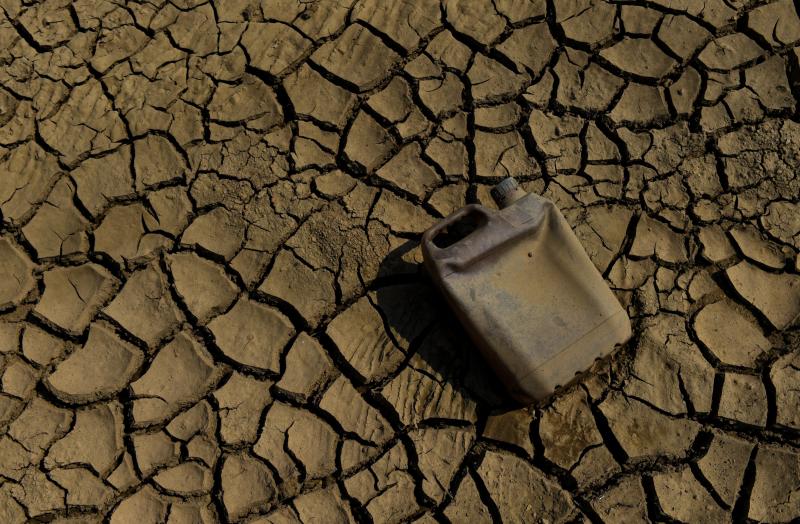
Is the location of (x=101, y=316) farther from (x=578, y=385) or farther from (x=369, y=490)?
(x=578, y=385)

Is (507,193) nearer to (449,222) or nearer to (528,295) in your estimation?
(449,222)

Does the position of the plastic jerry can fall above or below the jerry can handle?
below

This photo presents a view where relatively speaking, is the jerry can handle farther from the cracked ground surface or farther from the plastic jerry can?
the cracked ground surface

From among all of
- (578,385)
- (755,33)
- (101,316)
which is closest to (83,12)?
(101,316)

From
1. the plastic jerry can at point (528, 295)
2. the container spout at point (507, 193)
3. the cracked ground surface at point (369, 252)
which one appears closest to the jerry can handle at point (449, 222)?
the plastic jerry can at point (528, 295)

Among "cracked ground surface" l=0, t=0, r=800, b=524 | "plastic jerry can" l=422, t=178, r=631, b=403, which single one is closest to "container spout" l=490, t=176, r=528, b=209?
"plastic jerry can" l=422, t=178, r=631, b=403
